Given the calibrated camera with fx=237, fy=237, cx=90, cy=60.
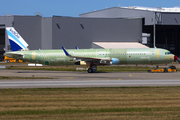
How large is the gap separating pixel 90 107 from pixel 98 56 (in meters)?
29.8

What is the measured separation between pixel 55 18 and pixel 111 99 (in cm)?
6011

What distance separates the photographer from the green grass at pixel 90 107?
11594 millimetres

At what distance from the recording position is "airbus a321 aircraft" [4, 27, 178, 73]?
137 feet

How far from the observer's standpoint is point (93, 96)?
1716 cm

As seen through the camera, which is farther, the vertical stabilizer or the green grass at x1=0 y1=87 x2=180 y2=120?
the vertical stabilizer

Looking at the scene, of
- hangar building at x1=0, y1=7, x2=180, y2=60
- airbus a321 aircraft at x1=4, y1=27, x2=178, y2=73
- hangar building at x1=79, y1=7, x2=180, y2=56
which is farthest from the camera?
hangar building at x1=79, y1=7, x2=180, y2=56

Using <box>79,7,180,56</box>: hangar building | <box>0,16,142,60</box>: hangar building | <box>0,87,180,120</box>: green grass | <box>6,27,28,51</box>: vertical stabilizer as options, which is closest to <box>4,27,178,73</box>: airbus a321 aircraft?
<box>6,27,28,51</box>: vertical stabilizer

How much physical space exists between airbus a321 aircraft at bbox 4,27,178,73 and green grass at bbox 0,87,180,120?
24.3 meters

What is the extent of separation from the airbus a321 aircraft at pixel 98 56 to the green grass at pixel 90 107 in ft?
79.6

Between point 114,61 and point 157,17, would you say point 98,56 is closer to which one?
point 114,61

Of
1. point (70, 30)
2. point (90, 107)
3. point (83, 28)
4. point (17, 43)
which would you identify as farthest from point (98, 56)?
point (83, 28)

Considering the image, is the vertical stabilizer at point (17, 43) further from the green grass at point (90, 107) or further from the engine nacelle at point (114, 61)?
the green grass at point (90, 107)

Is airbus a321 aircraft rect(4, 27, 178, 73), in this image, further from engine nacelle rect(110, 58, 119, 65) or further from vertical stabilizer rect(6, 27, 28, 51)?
vertical stabilizer rect(6, 27, 28, 51)

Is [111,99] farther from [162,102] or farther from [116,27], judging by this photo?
[116,27]
